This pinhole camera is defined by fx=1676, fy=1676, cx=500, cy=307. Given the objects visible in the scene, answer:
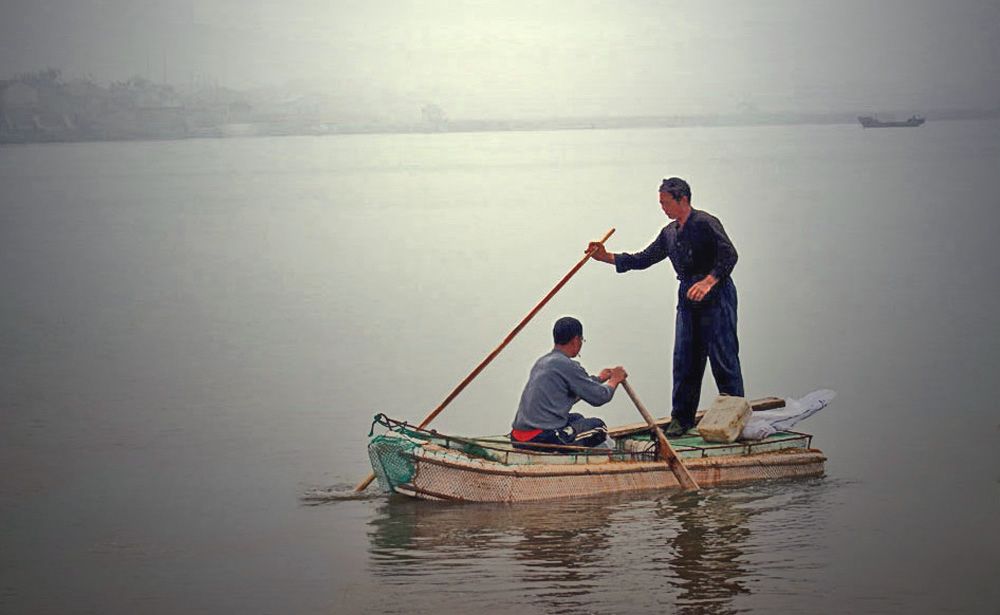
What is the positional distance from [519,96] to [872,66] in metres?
4.72

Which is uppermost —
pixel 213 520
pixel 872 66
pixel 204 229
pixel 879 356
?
pixel 872 66

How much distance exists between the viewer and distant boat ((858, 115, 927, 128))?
24.4 m

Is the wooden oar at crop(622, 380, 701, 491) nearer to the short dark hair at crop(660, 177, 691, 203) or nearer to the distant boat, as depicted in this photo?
the short dark hair at crop(660, 177, 691, 203)

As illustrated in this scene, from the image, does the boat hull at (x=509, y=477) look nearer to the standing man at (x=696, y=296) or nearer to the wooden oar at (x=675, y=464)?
the wooden oar at (x=675, y=464)

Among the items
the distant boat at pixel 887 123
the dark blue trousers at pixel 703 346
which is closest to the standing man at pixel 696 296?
the dark blue trousers at pixel 703 346

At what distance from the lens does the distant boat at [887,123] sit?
2439 centimetres

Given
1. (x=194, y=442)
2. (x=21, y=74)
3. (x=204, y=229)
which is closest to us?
(x=194, y=442)

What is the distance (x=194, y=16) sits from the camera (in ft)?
53.6

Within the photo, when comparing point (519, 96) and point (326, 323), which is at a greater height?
point (519, 96)

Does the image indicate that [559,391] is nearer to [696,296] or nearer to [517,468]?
[517,468]

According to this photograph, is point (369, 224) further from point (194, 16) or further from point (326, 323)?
point (326, 323)

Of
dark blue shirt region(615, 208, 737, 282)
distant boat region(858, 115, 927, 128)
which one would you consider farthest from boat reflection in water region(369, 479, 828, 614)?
distant boat region(858, 115, 927, 128)

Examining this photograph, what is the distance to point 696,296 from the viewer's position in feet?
22.1

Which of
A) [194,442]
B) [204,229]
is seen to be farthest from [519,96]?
[194,442]
